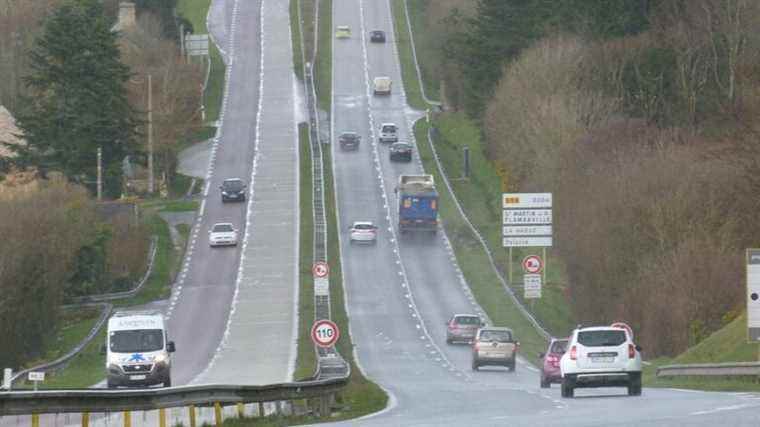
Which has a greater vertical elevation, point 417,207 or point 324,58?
point 324,58

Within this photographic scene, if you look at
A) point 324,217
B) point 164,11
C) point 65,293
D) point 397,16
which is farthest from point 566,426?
point 397,16

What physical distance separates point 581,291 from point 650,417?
141 feet

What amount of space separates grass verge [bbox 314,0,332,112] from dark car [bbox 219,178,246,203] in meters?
27.3

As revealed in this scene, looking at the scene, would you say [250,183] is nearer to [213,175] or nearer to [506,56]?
[213,175]

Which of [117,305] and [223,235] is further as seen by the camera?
[223,235]

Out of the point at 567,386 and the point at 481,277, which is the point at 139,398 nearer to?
the point at 567,386

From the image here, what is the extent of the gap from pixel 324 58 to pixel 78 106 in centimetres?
4723

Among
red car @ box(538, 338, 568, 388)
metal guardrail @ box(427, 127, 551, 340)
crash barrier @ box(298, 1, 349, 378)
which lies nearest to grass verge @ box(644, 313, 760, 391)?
red car @ box(538, 338, 568, 388)

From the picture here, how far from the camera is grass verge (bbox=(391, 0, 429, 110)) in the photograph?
135m

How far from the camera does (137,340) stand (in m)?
47.4

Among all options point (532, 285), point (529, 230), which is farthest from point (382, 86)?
point (532, 285)

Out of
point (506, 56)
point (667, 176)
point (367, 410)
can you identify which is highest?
point (506, 56)

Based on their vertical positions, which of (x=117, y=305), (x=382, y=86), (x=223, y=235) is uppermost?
(x=382, y=86)

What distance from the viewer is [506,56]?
108 m
